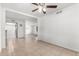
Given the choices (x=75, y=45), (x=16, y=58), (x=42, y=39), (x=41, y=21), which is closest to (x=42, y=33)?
(x=42, y=39)

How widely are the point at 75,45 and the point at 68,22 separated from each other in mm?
1308

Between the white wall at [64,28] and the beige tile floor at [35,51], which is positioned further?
the white wall at [64,28]

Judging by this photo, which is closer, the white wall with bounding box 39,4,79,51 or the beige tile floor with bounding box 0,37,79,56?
the beige tile floor with bounding box 0,37,79,56

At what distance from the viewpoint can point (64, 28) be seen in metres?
4.01

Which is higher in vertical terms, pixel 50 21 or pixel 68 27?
pixel 50 21

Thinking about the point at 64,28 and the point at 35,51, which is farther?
the point at 64,28

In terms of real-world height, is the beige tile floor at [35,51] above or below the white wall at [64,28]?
below

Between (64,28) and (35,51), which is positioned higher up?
(64,28)

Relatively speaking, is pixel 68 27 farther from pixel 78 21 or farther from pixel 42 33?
pixel 42 33

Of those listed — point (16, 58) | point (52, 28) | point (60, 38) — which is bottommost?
point (60, 38)

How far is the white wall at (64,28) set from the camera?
342cm

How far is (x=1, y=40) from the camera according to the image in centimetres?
353

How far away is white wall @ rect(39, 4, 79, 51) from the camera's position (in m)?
3.42

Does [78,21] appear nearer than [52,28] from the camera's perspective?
Yes
